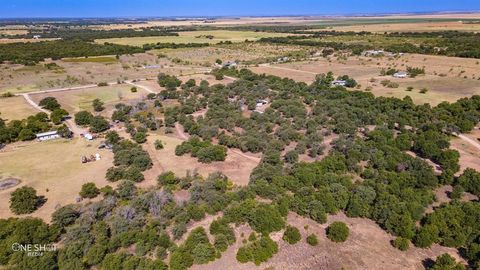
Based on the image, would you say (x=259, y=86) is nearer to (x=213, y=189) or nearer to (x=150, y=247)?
(x=213, y=189)

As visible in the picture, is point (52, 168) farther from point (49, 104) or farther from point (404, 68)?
point (404, 68)

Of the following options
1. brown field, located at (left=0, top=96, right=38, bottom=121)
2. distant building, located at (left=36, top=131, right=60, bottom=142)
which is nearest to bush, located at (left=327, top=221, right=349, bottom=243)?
distant building, located at (left=36, top=131, right=60, bottom=142)

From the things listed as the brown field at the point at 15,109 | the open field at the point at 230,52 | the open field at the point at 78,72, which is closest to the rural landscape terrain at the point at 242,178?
the brown field at the point at 15,109

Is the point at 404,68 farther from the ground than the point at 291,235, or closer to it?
farther from the ground

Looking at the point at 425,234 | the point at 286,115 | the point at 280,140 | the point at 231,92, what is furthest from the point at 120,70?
the point at 425,234

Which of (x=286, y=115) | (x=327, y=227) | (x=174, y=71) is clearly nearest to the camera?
(x=327, y=227)

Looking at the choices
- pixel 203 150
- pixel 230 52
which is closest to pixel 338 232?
pixel 203 150
